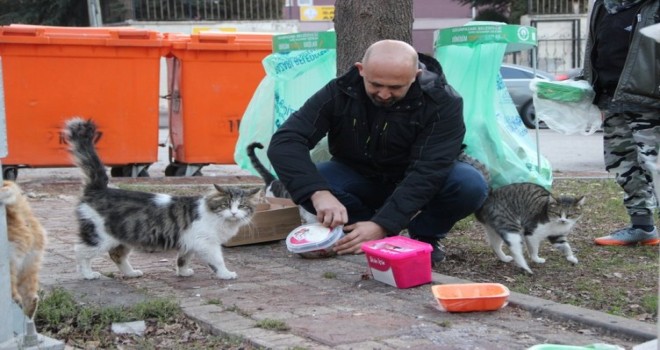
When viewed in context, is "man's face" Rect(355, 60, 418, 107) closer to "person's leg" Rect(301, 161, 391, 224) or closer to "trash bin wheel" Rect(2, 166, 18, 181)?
"person's leg" Rect(301, 161, 391, 224)

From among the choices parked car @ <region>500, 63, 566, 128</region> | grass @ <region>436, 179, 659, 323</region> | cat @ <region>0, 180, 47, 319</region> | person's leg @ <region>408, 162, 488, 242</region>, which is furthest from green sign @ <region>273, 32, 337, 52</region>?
parked car @ <region>500, 63, 566, 128</region>

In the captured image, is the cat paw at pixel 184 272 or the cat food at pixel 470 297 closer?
the cat food at pixel 470 297

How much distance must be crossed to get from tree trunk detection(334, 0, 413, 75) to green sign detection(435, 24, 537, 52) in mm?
296

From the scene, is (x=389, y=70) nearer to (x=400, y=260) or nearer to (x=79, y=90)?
(x=400, y=260)

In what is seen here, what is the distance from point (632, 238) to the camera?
5496mm

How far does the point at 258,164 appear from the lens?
20.3ft

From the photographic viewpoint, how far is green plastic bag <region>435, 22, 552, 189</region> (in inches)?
222

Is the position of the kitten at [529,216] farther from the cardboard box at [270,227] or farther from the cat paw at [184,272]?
the cat paw at [184,272]

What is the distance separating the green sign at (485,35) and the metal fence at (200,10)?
20.1 m

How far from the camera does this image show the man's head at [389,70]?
13.8 ft

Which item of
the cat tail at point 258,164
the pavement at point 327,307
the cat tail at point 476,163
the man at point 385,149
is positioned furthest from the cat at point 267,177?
the cat tail at point 476,163

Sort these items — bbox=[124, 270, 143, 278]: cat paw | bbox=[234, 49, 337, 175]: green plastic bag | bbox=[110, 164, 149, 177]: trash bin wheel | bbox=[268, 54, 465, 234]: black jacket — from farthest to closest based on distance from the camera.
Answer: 1. bbox=[110, 164, 149, 177]: trash bin wheel
2. bbox=[234, 49, 337, 175]: green plastic bag
3. bbox=[124, 270, 143, 278]: cat paw
4. bbox=[268, 54, 465, 234]: black jacket

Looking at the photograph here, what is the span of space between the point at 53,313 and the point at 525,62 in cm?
2430

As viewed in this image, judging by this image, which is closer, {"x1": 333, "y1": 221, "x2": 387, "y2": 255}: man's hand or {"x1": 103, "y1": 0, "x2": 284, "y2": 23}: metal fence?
{"x1": 333, "y1": 221, "x2": 387, "y2": 255}: man's hand
